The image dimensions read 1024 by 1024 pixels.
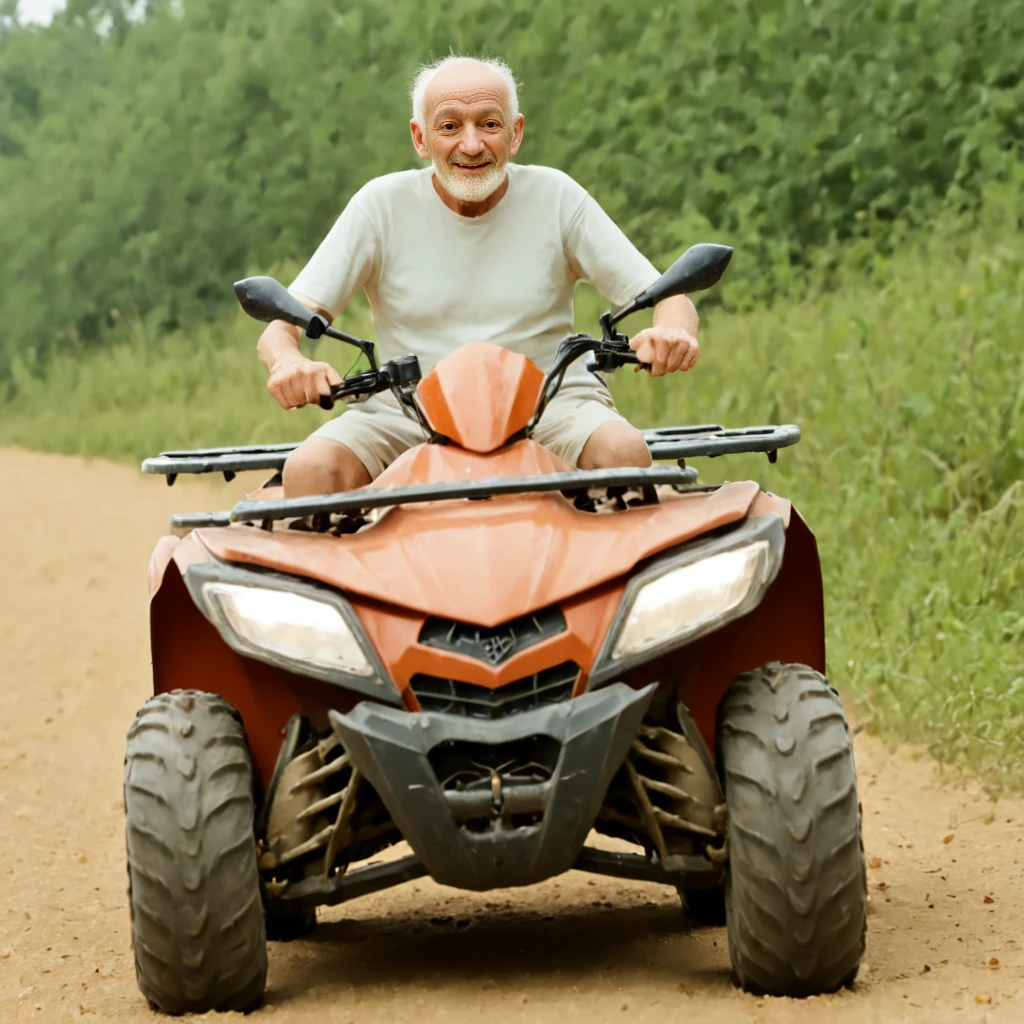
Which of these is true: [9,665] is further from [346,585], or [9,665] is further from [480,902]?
[346,585]

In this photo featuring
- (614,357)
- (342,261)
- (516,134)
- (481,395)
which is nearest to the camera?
(481,395)

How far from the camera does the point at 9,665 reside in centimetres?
952

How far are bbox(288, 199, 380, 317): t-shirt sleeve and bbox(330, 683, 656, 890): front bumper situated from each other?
56.6 inches

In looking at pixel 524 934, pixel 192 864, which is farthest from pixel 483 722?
pixel 524 934

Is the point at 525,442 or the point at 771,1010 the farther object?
the point at 525,442

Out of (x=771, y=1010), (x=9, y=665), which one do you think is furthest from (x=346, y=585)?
(x=9, y=665)

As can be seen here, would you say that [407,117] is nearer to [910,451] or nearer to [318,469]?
[910,451]

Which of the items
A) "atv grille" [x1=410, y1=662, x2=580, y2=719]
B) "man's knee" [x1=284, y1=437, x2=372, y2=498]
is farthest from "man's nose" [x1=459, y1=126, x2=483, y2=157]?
"atv grille" [x1=410, y1=662, x2=580, y2=719]

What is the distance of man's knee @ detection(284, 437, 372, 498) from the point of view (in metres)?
4.29

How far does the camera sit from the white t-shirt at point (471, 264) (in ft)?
15.4

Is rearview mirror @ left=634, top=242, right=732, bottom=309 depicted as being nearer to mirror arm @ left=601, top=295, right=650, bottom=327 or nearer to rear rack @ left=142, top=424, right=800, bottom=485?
mirror arm @ left=601, top=295, right=650, bottom=327

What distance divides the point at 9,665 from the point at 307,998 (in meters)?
5.78

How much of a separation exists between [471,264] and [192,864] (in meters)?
1.66

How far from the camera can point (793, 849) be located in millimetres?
3707
